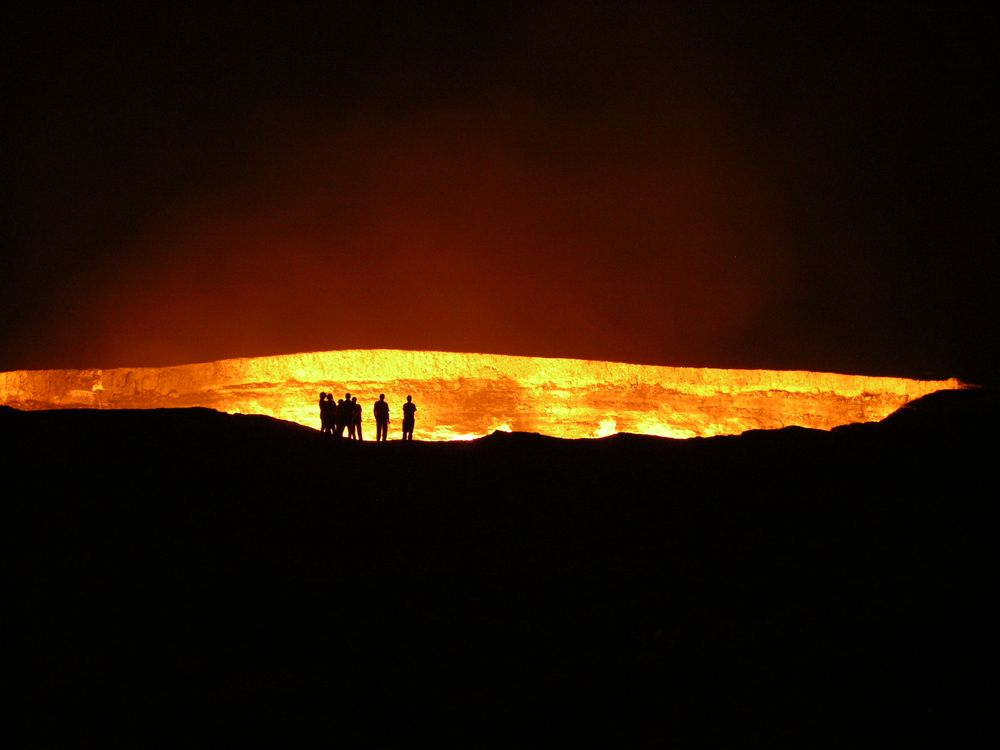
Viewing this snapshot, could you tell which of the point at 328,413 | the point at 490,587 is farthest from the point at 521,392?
the point at 490,587

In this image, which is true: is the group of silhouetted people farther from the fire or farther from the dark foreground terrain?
the fire

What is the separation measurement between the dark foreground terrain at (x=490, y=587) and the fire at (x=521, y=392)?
27.9 feet

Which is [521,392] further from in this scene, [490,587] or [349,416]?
[490,587]

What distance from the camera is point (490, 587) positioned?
9.09 metres

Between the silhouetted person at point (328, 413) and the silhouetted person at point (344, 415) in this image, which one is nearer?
the silhouetted person at point (344, 415)

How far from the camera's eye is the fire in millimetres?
20500

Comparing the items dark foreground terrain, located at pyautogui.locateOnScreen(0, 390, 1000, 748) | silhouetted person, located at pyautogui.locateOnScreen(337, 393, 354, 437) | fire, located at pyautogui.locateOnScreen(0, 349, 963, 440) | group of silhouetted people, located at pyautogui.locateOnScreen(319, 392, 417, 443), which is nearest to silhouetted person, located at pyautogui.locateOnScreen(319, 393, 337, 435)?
group of silhouetted people, located at pyautogui.locateOnScreen(319, 392, 417, 443)

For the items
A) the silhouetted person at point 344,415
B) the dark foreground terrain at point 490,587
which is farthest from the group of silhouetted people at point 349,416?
the dark foreground terrain at point 490,587

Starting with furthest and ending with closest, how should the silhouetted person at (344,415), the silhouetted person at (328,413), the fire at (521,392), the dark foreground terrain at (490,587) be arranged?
1. the fire at (521,392)
2. the silhouetted person at (328,413)
3. the silhouetted person at (344,415)
4. the dark foreground terrain at (490,587)

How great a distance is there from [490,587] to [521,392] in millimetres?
11983

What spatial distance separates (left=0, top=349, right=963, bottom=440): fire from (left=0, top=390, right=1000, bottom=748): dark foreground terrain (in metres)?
8.50

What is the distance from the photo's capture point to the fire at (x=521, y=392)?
20500 millimetres

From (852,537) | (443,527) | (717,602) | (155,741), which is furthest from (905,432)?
(155,741)

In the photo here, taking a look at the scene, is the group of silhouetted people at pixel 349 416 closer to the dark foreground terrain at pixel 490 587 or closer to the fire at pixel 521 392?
the dark foreground terrain at pixel 490 587
